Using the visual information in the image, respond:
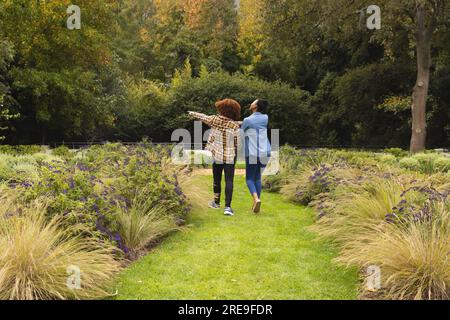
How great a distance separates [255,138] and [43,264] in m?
4.03

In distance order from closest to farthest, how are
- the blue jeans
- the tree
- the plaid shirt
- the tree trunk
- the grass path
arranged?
the grass path < the plaid shirt < the blue jeans < the tree < the tree trunk

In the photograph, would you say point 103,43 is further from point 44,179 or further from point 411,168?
point 44,179

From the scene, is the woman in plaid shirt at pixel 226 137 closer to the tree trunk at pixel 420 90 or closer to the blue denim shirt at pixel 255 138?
the blue denim shirt at pixel 255 138

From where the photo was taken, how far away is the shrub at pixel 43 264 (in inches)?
140

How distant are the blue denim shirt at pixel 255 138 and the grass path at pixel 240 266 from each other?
3.43ft

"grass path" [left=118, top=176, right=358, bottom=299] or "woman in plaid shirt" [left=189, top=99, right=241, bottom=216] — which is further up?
"woman in plaid shirt" [left=189, top=99, right=241, bottom=216]

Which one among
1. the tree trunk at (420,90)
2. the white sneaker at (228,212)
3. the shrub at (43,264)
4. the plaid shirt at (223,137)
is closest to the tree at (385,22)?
the tree trunk at (420,90)

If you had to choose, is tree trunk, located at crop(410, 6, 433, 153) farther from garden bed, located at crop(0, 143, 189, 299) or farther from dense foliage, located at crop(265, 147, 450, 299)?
garden bed, located at crop(0, 143, 189, 299)

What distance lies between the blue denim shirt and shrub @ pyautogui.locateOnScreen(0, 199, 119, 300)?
3.21 metres

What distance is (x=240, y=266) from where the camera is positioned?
464 cm

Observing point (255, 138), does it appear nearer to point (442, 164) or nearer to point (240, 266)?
point (240, 266)

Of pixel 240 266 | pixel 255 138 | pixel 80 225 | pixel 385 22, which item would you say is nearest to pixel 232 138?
pixel 255 138

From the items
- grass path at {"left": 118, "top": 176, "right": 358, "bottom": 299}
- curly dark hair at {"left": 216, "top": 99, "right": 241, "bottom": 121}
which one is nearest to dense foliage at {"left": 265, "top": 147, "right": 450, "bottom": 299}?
grass path at {"left": 118, "top": 176, "right": 358, "bottom": 299}

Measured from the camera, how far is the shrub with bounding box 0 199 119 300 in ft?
11.7
